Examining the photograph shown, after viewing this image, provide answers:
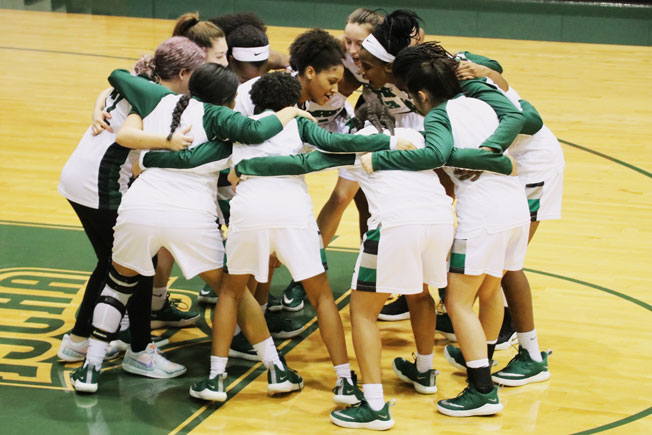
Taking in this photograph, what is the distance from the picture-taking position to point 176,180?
436cm

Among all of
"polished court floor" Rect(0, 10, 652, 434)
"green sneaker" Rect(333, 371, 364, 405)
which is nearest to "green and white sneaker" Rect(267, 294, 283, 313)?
"polished court floor" Rect(0, 10, 652, 434)

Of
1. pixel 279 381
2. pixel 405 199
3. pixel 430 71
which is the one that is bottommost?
pixel 279 381

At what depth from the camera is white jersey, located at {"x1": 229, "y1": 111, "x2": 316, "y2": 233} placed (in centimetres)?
422

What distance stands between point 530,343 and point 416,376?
2.01 ft

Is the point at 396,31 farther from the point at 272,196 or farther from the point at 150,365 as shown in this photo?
the point at 150,365

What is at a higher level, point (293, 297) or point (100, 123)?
point (100, 123)

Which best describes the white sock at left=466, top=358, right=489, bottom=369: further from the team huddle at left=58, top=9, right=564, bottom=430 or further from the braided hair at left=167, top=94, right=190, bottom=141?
the braided hair at left=167, top=94, right=190, bottom=141

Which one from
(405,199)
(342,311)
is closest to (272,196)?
(405,199)

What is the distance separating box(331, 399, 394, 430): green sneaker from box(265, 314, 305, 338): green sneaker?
115cm

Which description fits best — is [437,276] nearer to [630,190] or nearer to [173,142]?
[173,142]

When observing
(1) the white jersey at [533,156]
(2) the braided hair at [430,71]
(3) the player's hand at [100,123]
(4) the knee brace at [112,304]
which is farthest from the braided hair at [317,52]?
(4) the knee brace at [112,304]

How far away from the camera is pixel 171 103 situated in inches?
173

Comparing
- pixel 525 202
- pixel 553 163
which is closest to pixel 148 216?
pixel 525 202

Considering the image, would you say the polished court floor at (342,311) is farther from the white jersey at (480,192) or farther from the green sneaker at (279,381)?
the white jersey at (480,192)
